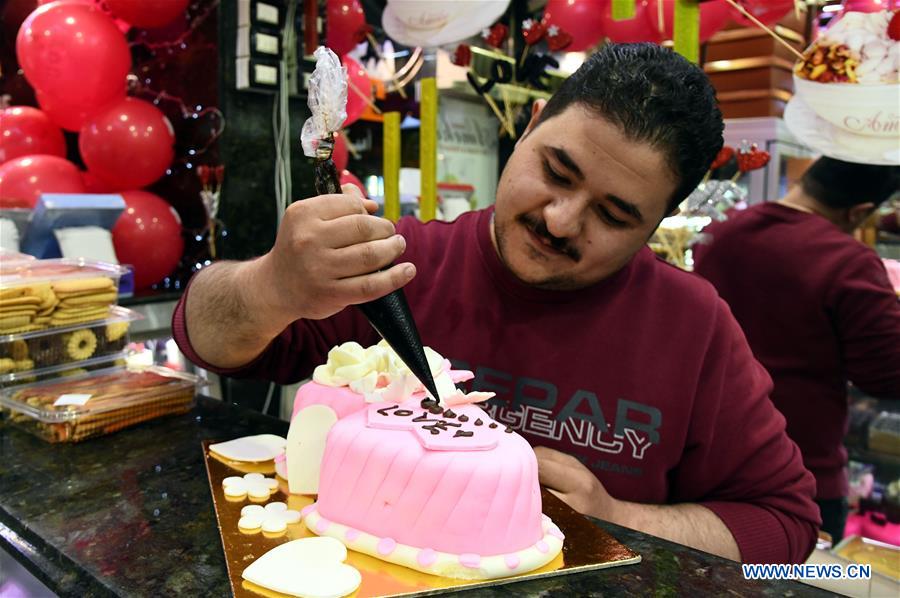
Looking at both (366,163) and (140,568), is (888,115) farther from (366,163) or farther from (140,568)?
(366,163)

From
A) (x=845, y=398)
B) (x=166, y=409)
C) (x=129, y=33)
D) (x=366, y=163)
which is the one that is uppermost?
(x=129, y=33)

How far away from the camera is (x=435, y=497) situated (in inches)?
37.3

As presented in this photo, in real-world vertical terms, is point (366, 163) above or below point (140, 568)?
above

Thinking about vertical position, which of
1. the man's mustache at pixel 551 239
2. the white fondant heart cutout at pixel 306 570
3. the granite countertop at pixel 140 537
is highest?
the man's mustache at pixel 551 239

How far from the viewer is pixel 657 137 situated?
133cm

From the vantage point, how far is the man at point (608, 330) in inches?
51.8

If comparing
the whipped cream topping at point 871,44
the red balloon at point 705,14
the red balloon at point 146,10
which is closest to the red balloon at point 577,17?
the red balloon at point 705,14

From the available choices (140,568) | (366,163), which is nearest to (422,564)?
(140,568)

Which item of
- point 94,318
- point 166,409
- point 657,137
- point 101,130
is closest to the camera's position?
point 657,137

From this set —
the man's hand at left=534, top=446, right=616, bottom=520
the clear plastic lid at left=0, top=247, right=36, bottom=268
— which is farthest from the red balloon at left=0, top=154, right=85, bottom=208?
the man's hand at left=534, top=446, right=616, bottom=520

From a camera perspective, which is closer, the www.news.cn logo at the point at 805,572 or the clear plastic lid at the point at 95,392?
the www.news.cn logo at the point at 805,572

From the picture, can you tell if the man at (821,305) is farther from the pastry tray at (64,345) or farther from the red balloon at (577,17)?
the pastry tray at (64,345)

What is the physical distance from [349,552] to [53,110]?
10.9ft

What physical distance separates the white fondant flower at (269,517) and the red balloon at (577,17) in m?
2.70
